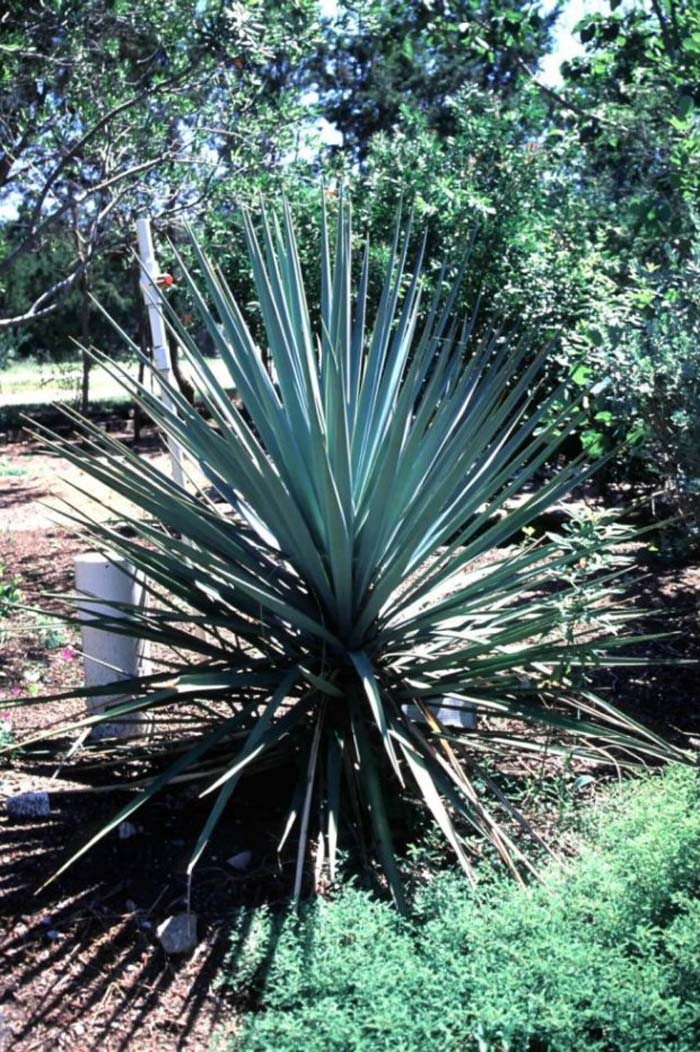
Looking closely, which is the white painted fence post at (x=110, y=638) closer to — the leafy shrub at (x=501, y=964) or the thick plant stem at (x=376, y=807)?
the thick plant stem at (x=376, y=807)

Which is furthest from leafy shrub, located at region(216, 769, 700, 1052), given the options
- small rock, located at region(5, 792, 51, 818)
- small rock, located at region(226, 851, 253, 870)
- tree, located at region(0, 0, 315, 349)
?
tree, located at region(0, 0, 315, 349)

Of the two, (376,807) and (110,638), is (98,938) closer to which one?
(376,807)

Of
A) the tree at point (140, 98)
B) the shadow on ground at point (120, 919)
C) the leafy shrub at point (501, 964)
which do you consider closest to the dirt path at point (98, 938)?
the shadow on ground at point (120, 919)

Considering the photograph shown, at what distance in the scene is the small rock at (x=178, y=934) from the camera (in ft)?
10.1

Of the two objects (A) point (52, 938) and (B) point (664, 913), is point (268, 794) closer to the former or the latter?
(A) point (52, 938)

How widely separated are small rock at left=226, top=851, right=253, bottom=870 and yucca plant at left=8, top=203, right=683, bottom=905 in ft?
0.51

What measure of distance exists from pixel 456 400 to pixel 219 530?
2.85ft

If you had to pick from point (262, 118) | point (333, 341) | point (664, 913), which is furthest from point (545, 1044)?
point (262, 118)

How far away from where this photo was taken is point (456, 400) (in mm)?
3711

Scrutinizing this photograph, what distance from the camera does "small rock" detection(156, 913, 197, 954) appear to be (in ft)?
10.1

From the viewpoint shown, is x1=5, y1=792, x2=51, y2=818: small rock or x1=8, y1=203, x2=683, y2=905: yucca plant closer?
x1=8, y1=203, x2=683, y2=905: yucca plant

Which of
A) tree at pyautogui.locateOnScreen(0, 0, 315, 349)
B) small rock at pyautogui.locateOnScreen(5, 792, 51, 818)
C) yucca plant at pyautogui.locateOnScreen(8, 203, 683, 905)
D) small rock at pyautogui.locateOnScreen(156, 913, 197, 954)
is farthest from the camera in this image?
tree at pyautogui.locateOnScreen(0, 0, 315, 349)

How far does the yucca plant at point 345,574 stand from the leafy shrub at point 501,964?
370mm

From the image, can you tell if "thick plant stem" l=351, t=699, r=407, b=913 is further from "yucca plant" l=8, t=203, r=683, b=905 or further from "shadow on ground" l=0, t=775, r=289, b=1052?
"shadow on ground" l=0, t=775, r=289, b=1052
